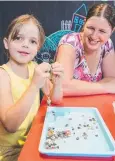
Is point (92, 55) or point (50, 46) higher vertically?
point (92, 55)

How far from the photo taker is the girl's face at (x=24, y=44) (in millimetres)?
1310

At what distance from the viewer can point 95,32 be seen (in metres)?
1.77

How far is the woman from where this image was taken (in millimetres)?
1654

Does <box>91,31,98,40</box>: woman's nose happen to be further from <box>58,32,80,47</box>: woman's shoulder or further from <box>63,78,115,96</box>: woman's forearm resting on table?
<box>63,78,115,96</box>: woman's forearm resting on table

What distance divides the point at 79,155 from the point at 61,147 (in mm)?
77

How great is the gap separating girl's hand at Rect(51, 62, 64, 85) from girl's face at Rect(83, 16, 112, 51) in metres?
0.46

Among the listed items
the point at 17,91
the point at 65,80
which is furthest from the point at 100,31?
the point at 17,91

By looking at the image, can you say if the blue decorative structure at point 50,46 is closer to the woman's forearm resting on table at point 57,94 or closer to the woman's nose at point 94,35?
the woman's nose at point 94,35

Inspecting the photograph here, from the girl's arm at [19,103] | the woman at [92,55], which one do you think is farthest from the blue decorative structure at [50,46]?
the girl's arm at [19,103]

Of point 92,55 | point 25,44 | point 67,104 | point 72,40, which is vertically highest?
point 25,44

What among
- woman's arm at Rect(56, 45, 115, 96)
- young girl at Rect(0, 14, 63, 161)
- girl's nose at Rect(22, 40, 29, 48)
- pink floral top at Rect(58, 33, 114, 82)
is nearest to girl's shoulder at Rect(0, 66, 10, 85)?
young girl at Rect(0, 14, 63, 161)

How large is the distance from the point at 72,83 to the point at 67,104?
0.21m

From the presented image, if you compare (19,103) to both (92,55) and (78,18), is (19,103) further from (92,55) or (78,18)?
(78,18)

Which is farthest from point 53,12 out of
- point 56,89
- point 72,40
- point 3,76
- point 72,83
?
point 3,76
